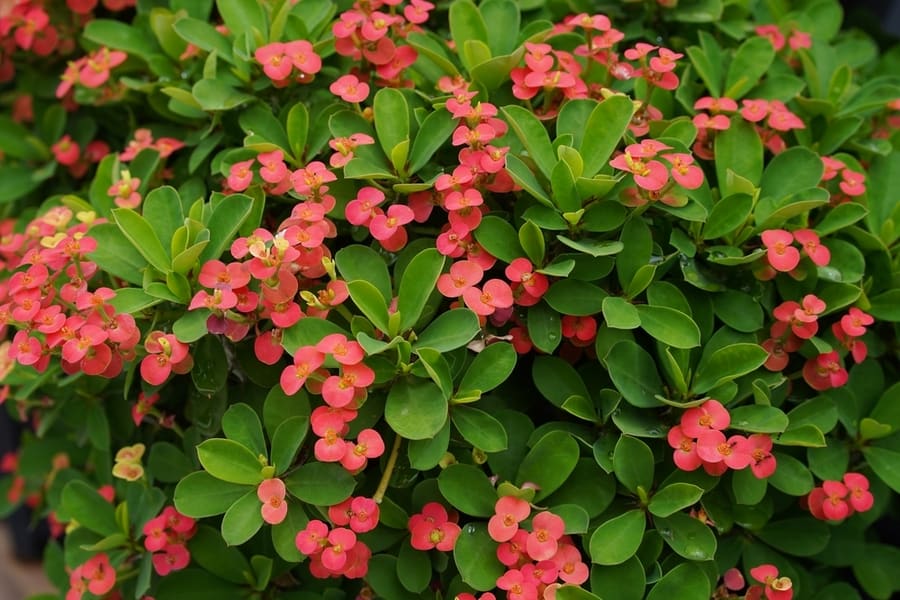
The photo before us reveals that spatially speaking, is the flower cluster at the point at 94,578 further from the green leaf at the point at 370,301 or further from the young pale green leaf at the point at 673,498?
the young pale green leaf at the point at 673,498

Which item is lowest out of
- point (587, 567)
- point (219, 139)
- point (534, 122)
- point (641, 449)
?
point (587, 567)

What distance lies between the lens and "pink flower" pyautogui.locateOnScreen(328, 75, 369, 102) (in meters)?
1.26

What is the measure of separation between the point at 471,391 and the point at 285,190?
1.26 feet

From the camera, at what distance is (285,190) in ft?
4.12

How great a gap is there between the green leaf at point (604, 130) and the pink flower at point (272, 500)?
54 cm

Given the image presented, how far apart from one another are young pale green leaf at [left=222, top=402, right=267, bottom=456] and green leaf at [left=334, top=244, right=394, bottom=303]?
0.68 ft

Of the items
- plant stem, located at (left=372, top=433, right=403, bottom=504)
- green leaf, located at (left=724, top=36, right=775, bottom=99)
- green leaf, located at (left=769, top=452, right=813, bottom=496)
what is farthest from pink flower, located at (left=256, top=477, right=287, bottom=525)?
green leaf, located at (left=724, top=36, right=775, bottom=99)

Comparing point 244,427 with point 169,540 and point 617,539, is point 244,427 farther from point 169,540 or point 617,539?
point 617,539

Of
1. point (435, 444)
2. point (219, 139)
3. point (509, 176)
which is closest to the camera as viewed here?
point (435, 444)

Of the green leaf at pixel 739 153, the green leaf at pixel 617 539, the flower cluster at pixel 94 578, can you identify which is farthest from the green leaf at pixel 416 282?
the flower cluster at pixel 94 578

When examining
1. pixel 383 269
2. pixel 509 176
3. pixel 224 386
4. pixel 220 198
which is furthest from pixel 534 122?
pixel 224 386

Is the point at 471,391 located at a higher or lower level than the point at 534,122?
lower

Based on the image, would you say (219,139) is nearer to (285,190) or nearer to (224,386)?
(285,190)

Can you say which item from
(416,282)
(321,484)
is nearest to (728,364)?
(416,282)
